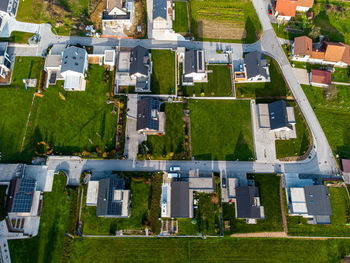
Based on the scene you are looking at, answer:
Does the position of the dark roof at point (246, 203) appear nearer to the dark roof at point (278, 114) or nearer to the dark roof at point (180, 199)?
the dark roof at point (180, 199)

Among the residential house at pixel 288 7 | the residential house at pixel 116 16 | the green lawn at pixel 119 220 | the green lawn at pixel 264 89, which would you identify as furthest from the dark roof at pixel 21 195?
the residential house at pixel 288 7

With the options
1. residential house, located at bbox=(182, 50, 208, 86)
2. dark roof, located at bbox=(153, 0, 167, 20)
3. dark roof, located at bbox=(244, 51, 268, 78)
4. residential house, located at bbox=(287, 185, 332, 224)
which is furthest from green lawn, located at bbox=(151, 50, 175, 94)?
residential house, located at bbox=(287, 185, 332, 224)

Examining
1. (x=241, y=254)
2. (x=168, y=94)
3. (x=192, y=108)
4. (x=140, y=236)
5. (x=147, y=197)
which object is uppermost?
(x=168, y=94)

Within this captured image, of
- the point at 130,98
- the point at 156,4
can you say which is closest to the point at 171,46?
the point at 156,4

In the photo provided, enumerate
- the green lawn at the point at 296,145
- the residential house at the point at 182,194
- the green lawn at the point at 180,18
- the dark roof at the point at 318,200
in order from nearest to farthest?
the residential house at the point at 182,194
the dark roof at the point at 318,200
the green lawn at the point at 296,145
the green lawn at the point at 180,18

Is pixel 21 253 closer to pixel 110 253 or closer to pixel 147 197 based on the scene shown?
pixel 110 253

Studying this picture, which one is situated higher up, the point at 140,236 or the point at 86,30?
the point at 86,30

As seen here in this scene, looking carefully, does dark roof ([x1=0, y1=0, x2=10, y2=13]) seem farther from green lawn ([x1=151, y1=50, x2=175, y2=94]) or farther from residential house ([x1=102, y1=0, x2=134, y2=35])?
green lawn ([x1=151, y1=50, x2=175, y2=94])
